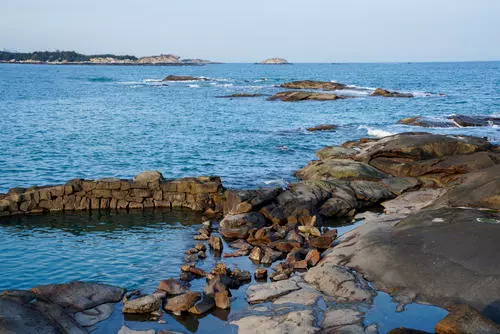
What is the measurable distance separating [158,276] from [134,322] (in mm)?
3413

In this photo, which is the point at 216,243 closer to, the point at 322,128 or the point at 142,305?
the point at 142,305

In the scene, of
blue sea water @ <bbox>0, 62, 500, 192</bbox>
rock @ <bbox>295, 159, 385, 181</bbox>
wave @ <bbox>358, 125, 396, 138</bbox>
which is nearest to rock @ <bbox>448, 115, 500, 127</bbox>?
blue sea water @ <bbox>0, 62, 500, 192</bbox>

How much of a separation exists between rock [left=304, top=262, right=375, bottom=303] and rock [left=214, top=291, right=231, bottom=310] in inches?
102

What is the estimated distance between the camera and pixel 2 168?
33406 mm

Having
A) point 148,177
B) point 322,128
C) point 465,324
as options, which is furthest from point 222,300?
point 322,128

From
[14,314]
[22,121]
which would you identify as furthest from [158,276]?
[22,121]

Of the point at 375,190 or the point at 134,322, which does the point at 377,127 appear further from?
the point at 134,322

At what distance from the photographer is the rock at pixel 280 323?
12648 mm

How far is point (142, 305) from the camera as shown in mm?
14406

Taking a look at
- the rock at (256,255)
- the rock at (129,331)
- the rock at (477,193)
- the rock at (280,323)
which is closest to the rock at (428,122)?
the rock at (477,193)

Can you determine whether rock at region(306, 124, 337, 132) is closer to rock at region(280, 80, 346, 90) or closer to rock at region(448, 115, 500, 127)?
rock at region(448, 115, 500, 127)

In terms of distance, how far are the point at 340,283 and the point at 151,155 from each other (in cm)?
2624

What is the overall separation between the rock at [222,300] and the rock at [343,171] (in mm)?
14193

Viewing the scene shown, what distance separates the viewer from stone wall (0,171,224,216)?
24.7 metres
